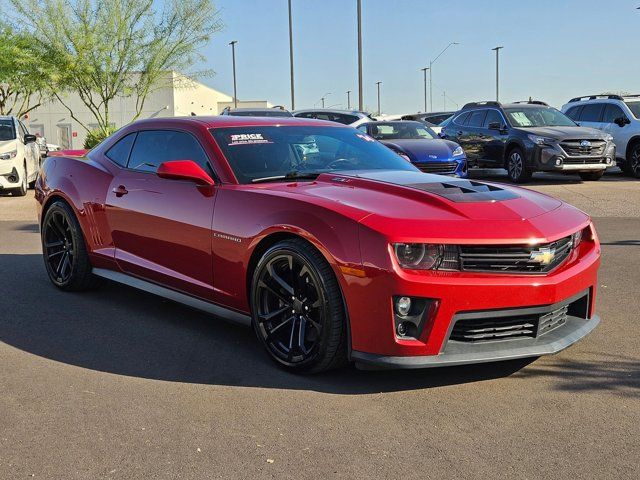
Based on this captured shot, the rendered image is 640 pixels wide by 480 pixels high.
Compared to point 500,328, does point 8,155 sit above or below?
above

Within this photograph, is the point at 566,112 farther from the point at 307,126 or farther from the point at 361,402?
the point at 361,402

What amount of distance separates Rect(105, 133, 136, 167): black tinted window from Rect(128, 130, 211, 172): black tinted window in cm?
7

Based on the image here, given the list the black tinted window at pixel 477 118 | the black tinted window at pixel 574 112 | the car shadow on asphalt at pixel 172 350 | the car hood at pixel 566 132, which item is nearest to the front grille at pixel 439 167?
the car hood at pixel 566 132

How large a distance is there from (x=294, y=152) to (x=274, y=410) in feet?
6.70

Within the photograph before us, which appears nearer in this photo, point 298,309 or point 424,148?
point 298,309

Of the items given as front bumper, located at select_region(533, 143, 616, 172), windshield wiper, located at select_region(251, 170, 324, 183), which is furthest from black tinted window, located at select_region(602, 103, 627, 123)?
windshield wiper, located at select_region(251, 170, 324, 183)

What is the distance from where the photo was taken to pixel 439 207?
4016 millimetres

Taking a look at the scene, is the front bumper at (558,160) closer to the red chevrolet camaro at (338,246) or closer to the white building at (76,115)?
the red chevrolet camaro at (338,246)

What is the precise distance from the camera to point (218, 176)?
4789 millimetres

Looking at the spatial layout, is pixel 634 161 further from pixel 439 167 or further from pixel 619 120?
pixel 439 167

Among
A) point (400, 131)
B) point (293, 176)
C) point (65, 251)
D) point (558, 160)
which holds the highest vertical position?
point (400, 131)

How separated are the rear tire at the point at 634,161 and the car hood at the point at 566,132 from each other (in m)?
1.67

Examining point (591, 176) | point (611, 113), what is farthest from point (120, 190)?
point (611, 113)

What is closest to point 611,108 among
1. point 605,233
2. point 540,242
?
point 605,233
